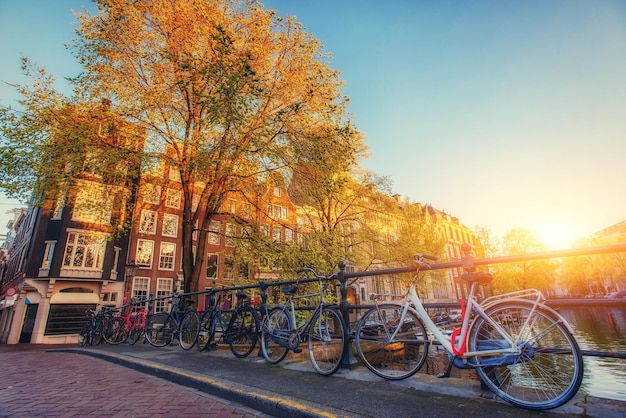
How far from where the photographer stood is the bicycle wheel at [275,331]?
4.66 metres

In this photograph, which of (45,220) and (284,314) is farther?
(45,220)

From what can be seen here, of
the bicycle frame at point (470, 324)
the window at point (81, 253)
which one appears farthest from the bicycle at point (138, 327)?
the window at point (81, 253)

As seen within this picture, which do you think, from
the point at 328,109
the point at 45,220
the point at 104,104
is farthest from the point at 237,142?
the point at 45,220

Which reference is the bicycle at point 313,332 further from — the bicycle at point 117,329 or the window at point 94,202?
the window at point 94,202

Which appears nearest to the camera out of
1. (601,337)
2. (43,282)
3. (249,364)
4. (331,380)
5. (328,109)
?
(331,380)

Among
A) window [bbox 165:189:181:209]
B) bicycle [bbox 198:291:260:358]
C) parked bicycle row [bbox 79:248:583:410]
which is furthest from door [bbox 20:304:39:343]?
parked bicycle row [bbox 79:248:583:410]

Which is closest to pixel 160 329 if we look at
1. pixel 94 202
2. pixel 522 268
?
pixel 94 202

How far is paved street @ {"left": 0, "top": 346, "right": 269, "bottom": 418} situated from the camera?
3.05 meters

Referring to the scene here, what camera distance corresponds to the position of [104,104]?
418 inches

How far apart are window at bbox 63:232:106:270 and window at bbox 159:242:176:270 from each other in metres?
4.80

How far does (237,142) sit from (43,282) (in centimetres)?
2314

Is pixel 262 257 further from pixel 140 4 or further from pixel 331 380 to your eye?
pixel 140 4

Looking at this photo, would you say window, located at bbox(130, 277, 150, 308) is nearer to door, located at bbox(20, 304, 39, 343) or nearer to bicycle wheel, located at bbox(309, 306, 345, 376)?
door, located at bbox(20, 304, 39, 343)

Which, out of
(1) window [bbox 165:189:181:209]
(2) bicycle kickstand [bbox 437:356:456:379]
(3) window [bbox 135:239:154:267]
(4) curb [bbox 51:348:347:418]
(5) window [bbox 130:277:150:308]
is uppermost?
(1) window [bbox 165:189:181:209]
